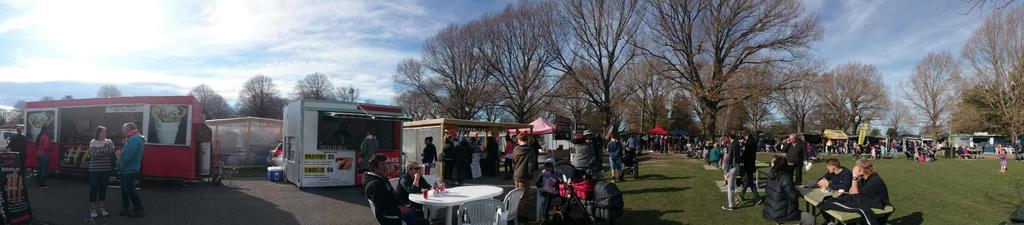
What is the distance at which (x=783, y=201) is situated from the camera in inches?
277

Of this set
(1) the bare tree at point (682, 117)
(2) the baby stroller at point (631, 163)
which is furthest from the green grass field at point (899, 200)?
(1) the bare tree at point (682, 117)

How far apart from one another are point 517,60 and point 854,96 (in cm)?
3722

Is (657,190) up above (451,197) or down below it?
below

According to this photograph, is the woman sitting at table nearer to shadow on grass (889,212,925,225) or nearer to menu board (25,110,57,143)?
shadow on grass (889,212,925,225)

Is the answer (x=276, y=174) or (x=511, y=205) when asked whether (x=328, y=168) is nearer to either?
(x=276, y=174)

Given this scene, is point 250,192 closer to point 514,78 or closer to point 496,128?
point 496,128

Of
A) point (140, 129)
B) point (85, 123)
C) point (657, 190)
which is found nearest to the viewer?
point (657, 190)

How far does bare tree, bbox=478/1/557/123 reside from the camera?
33.8 m

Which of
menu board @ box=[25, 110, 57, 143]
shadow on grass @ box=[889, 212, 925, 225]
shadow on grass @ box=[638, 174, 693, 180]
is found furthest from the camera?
shadow on grass @ box=[638, 174, 693, 180]

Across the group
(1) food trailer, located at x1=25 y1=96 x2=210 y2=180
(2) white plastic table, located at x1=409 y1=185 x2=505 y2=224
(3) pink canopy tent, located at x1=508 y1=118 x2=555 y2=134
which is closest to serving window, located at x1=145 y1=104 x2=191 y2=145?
(1) food trailer, located at x1=25 y1=96 x2=210 y2=180

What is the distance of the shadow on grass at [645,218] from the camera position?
7868 mm

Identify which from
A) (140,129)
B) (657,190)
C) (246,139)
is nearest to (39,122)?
(140,129)

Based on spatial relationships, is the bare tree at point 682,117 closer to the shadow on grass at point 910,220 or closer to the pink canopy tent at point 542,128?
the pink canopy tent at point 542,128

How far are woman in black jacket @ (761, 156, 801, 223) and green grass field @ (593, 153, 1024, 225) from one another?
632 millimetres
